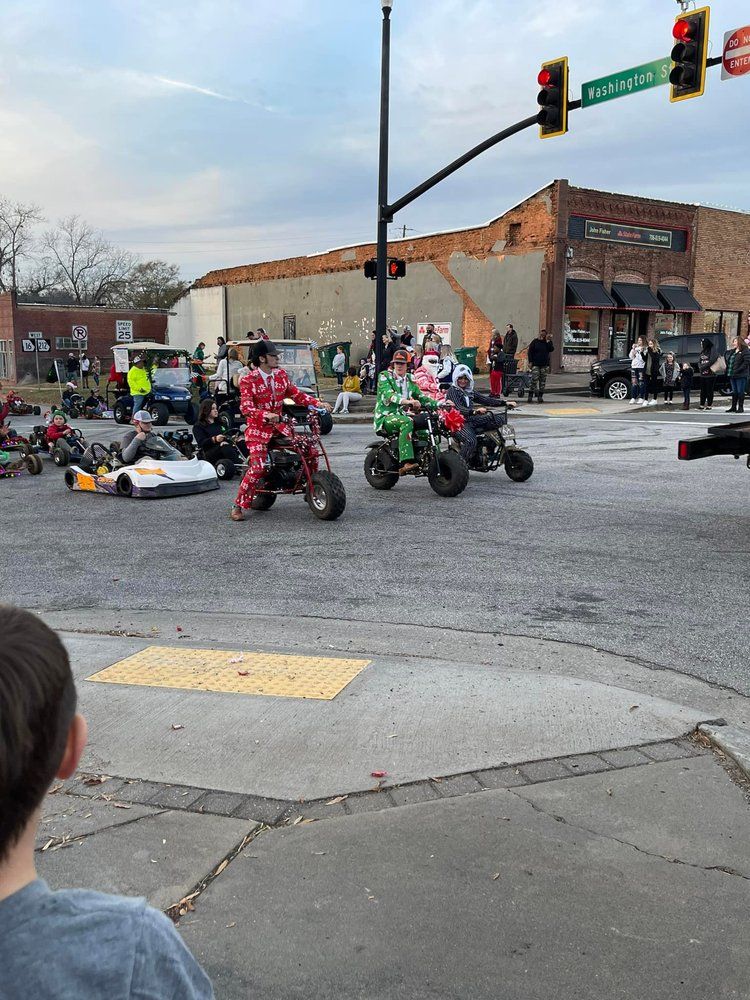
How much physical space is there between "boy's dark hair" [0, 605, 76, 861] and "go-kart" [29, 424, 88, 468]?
47.4 feet

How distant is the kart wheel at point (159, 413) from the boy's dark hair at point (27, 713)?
21.6 meters

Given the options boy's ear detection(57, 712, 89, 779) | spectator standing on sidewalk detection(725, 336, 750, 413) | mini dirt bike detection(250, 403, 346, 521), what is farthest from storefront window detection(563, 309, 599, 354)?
boy's ear detection(57, 712, 89, 779)

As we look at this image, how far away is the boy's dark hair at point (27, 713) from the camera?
1108mm

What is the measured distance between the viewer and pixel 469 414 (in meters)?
11.7

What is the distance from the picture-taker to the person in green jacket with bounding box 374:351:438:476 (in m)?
11.1

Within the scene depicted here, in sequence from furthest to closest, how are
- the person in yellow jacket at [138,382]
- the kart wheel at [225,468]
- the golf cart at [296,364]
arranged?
the person in yellow jacket at [138,382]
the golf cart at [296,364]
the kart wheel at [225,468]

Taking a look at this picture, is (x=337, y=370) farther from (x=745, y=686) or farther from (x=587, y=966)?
(x=587, y=966)

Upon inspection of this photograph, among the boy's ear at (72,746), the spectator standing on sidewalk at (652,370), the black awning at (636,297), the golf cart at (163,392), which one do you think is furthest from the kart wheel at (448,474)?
the black awning at (636,297)

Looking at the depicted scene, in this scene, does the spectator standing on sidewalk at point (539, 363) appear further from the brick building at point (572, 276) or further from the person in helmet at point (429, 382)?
the person in helmet at point (429, 382)

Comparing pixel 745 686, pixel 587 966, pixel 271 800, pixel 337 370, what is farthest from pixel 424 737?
pixel 337 370

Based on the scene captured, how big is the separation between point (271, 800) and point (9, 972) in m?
2.51

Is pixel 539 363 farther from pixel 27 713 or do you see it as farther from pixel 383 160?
pixel 27 713

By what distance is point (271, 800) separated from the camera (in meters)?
3.57

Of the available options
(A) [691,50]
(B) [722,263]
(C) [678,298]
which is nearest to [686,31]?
(A) [691,50]
